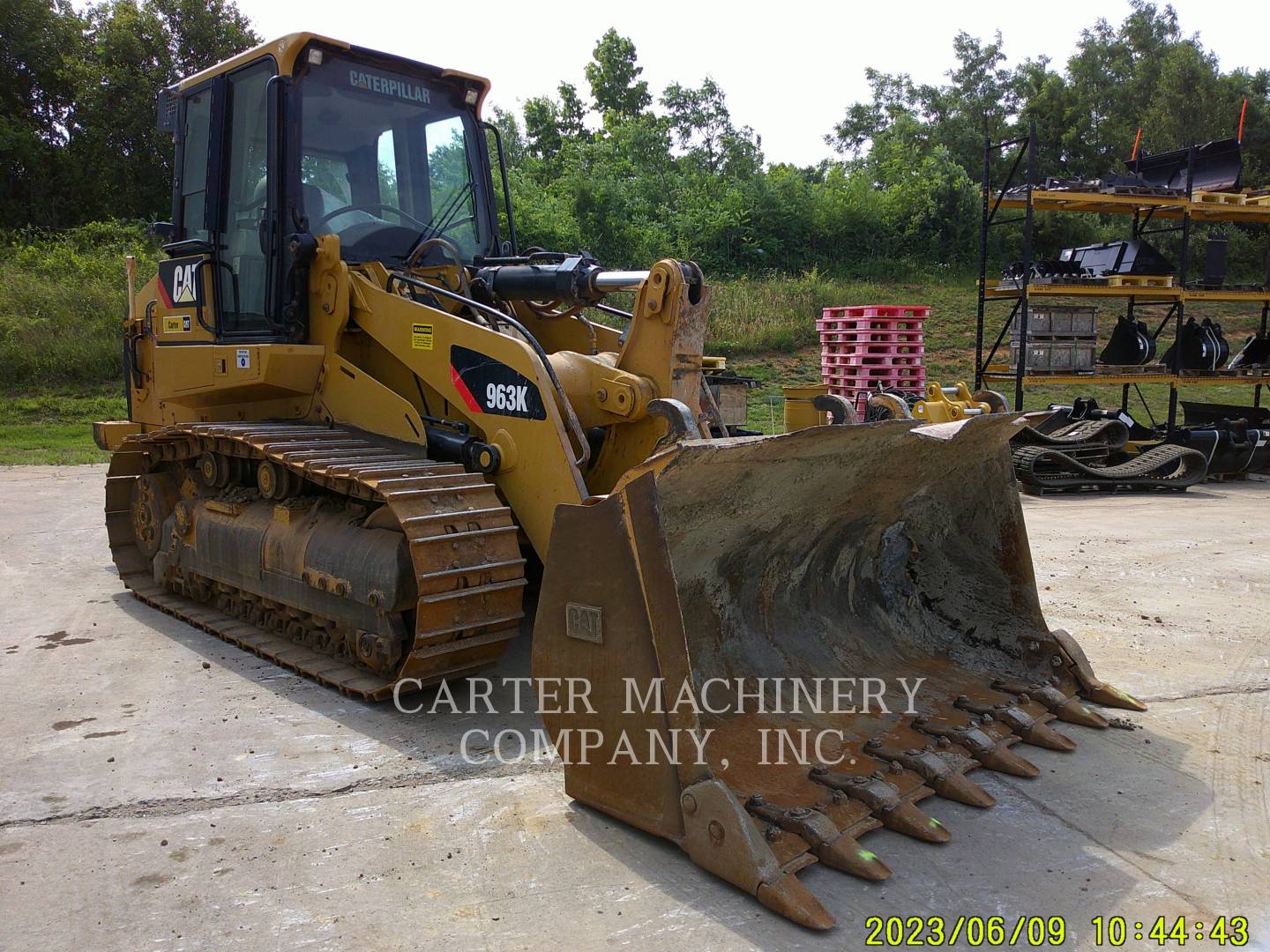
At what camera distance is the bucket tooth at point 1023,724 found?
3717mm

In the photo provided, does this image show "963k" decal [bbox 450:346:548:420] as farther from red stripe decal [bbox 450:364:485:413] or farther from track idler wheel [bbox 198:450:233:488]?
track idler wheel [bbox 198:450:233:488]

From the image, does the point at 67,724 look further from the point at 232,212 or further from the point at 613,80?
the point at 613,80

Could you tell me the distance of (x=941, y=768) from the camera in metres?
3.35

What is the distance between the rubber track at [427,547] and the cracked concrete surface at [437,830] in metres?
0.17

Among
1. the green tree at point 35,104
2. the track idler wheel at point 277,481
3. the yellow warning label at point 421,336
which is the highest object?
the green tree at point 35,104

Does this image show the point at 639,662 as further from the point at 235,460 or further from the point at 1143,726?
the point at 235,460

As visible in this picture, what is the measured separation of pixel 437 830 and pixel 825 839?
1.18m

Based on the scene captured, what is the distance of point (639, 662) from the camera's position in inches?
118

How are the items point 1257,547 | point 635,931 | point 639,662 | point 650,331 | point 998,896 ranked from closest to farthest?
point 635,931, point 998,896, point 639,662, point 650,331, point 1257,547

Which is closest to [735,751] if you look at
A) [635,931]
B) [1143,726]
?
[635,931]

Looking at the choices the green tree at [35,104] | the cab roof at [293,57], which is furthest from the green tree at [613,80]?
the cab roof at [293,57]

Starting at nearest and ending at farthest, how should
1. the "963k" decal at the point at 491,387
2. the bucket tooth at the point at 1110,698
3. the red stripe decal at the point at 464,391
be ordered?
the bucket tooth at the point at 1110,698 → the "963k" decal at the point at 491,387 → the red stripe decal at the point at 464,391

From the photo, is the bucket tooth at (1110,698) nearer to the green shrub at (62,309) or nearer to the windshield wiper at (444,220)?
the windshield wiper at (444,220)

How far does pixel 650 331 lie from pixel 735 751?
6.33 ft
